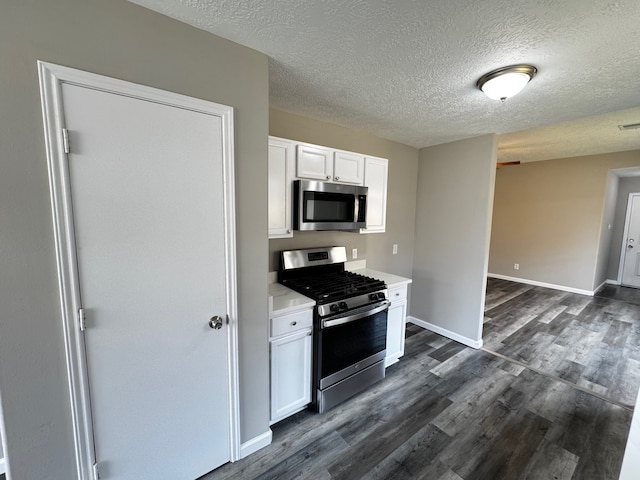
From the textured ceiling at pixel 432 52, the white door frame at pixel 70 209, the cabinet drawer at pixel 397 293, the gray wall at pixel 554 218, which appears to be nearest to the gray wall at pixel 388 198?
the textured ceiling at pixel 432 52

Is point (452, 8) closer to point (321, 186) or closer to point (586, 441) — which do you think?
point (321, 186)

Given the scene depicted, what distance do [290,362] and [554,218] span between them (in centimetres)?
633

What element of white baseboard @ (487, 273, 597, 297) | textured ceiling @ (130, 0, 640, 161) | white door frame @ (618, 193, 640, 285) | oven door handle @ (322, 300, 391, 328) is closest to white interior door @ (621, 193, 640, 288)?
white door frame @ (618, 193, 640, 285)

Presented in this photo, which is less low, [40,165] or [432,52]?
[432,52]

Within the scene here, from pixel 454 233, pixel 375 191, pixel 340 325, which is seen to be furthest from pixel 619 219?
pixel 340 325

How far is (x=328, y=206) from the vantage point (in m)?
2.33

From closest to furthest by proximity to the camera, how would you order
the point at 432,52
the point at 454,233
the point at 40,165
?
the point at 40,165 → the point at 432,52 → the point at 454,233

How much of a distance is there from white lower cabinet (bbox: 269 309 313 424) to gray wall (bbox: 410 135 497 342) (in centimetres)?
225

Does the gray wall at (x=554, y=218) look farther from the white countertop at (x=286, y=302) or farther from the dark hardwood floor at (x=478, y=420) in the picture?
the white countertop at (x=286, y=302)

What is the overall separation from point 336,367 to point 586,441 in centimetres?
190

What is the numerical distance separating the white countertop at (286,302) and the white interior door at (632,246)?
7.76 metres

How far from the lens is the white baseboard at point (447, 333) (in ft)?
10.5

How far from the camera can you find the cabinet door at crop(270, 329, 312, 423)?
1.91 meters

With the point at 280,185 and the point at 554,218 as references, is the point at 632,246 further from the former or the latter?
the point at 280,185
